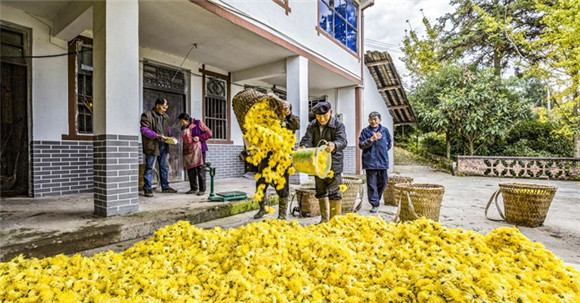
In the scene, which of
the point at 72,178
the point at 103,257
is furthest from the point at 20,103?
the point at 103,257

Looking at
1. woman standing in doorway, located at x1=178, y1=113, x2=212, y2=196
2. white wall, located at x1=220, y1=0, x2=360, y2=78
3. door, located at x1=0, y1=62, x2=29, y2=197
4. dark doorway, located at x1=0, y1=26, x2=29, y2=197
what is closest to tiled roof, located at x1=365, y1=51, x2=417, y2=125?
white wall, located at x1=220, y1=0, x2=360, y2=78

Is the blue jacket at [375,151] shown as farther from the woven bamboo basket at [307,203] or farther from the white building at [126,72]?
the white building at [126,72]

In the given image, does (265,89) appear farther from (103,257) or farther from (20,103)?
(103,257)

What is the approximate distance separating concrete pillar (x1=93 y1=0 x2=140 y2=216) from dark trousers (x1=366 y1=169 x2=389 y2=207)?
11.7 ft

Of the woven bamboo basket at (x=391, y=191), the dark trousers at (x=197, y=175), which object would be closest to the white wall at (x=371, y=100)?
the woven bamboo basket at (x=391, y=191)

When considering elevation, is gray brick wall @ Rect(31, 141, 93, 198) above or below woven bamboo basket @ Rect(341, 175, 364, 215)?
above

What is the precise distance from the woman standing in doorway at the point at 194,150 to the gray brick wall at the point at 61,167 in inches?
68.7

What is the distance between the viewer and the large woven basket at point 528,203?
3648 millimetres

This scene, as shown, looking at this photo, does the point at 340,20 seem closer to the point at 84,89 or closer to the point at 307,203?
the point at 307,203

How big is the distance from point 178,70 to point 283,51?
2512 millimetres

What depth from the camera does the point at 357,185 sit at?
14.3ft

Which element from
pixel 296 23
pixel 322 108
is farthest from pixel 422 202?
pixel 296 23

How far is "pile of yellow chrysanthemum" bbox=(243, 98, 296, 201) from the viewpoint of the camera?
9.68 ft

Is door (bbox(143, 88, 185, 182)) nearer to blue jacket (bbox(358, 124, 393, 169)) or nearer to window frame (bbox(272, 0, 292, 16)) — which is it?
window frame (bbox(272, 0, 292, 16))
